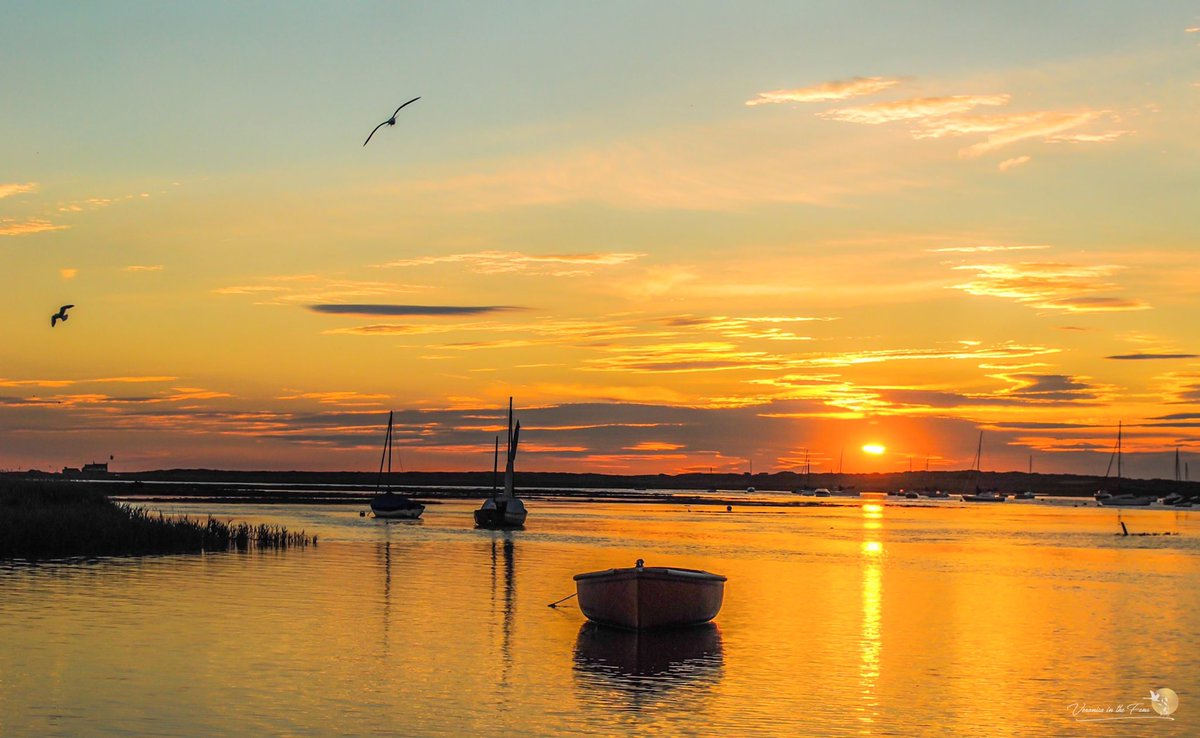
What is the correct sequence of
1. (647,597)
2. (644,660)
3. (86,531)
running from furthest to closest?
(86,531)
(647,597)
(644,660)

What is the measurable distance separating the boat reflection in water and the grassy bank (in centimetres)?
2820

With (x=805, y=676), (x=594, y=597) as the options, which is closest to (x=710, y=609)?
(x=594, y=597)

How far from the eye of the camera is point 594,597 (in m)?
37.0

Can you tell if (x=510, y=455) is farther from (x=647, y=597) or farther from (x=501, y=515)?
(x=647, y=597)

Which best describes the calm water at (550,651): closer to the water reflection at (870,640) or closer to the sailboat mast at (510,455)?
the water reflection at (870,640)

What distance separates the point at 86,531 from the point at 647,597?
103 ft

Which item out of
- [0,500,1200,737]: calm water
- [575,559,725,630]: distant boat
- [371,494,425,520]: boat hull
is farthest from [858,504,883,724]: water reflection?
A: [371,494,425,520]: boat hull

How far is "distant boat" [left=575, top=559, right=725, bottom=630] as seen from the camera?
117 ft

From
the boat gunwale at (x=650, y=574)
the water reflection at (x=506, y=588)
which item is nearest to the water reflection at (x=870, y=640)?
the boat gunwale at (x=650, y=574)

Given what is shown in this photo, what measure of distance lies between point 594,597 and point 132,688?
15.1 m

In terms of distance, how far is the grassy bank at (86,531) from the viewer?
53344 mm

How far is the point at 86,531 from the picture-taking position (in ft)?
182

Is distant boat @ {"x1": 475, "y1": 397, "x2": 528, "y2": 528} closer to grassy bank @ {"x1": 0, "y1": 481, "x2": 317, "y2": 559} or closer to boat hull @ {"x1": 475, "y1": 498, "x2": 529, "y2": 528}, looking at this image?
boat hull @ {"x1": 475, "y1": 498, "x2": 529, "y2": 528}

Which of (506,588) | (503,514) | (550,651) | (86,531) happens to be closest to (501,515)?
(503,514)
